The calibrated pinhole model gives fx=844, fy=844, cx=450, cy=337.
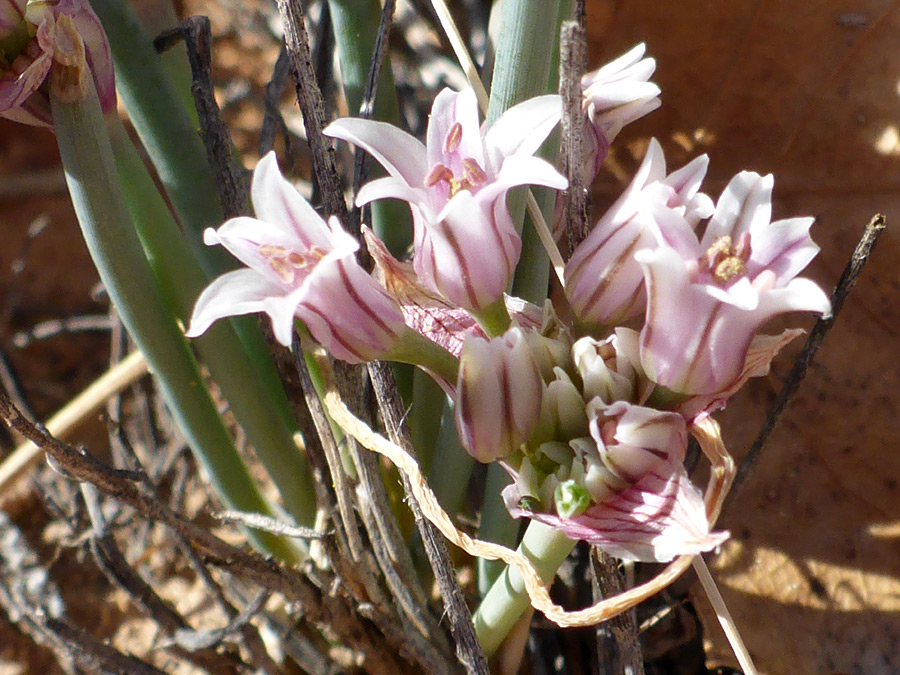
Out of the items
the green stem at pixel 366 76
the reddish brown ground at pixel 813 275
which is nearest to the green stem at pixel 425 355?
the green stem at pixel 366 76

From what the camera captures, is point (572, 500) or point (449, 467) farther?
point (449, 467)

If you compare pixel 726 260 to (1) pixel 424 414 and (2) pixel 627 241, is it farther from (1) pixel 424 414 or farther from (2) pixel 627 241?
(1) pixel 424 414

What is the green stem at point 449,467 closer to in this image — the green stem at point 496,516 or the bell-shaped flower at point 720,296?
the green stem at point 496,516

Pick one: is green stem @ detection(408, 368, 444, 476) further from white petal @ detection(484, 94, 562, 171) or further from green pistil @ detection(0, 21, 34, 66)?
green pistil @ detection(0, 21, 34, 66)

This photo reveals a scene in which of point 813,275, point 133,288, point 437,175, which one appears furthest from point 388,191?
point 813,275

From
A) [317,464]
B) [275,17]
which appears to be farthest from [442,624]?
[275,17]

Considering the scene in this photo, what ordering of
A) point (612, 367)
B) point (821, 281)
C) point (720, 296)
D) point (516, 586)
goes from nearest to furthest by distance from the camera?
point (720, 296) → point (612, 367) → point (516, 586) → point (821, 281)
